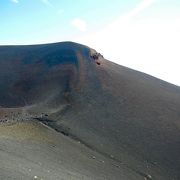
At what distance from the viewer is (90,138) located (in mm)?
43094

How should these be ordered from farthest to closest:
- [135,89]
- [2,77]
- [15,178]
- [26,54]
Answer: [26,54] < [2,77] < [135,89] < [15,178]

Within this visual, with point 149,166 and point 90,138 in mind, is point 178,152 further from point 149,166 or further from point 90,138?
point 90,138

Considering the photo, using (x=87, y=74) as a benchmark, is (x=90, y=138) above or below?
below

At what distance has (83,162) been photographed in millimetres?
34062

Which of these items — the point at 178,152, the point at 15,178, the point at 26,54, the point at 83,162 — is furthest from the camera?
the point at 26,54

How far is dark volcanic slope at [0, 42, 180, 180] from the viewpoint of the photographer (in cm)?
4275

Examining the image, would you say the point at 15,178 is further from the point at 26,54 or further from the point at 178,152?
the point at 26,54

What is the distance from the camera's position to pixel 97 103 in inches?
2181

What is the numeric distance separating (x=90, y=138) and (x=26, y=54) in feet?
123

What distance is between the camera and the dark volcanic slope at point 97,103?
140ft

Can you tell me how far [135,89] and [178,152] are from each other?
19592mm

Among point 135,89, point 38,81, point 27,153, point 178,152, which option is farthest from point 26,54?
point 27,153

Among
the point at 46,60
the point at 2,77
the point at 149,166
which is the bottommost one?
the point at 149,166

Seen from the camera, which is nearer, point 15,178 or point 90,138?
point 15,178
